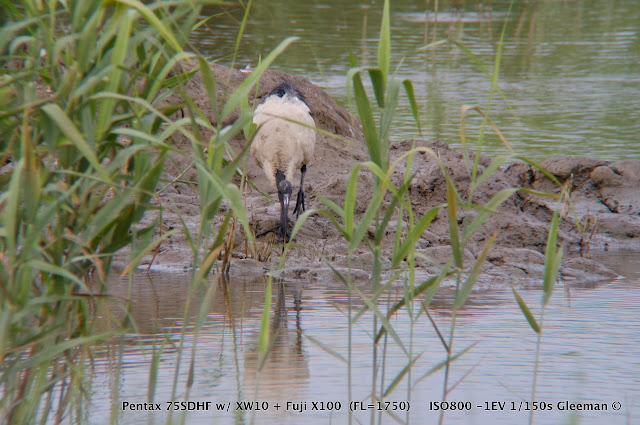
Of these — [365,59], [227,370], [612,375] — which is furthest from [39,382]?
[365,59]

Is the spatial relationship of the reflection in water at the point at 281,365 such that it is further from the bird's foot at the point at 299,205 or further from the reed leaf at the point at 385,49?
the bird's foot at the point at 299,205

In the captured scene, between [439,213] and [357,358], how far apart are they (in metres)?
2.79

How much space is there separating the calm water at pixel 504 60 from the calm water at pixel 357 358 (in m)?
2.31

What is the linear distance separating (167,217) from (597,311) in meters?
3.23

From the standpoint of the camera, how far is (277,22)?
18188 mm

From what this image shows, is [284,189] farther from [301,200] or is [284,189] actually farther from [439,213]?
[439,213]

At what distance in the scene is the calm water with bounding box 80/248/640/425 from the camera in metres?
3.28

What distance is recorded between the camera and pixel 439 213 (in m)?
Answer: 6.45

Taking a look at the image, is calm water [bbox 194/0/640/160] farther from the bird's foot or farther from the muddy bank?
the bird's foot

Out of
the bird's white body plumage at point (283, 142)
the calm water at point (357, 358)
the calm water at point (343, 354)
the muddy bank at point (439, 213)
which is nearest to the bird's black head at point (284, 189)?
the muddy bank at point (439, 213)

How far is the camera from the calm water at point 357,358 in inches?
129

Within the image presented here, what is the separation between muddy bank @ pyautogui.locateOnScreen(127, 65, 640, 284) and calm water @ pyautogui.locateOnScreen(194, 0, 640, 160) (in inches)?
41.0

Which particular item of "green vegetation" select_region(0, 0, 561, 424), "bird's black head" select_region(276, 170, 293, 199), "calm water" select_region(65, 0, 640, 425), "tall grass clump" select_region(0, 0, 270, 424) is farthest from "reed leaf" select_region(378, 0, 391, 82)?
"bird's black head" select_region(276, 170, 293, 199)

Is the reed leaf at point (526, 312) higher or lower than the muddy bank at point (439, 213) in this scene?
higher
